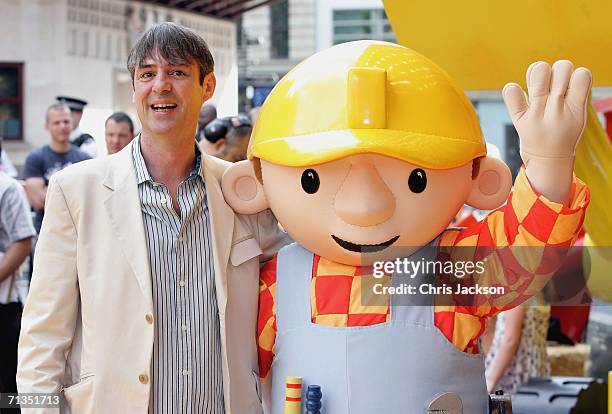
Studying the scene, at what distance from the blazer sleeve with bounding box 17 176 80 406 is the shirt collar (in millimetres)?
242

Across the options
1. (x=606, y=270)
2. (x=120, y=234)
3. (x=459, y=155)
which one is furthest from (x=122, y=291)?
(x=606, y=270)

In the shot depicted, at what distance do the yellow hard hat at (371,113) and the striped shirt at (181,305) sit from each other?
0.33 m

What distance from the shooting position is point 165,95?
3119mm

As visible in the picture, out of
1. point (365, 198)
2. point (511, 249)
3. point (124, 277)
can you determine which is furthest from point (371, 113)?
point (124, 277)

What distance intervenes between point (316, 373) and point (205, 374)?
1.12 ft

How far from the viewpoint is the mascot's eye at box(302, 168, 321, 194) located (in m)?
Answer: 2.94

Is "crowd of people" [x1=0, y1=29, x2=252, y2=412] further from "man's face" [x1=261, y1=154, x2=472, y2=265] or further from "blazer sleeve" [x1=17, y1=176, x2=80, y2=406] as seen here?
"man's face" [x1=261, y1=154, x2=472, y2=265]

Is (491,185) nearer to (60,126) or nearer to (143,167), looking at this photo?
(143,167)

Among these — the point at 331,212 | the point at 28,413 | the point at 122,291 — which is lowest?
the point at 28,413

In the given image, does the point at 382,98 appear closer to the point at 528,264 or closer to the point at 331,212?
the point at 331,212

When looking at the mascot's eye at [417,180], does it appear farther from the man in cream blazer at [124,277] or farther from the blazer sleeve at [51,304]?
the blazer sleeve at [51,304]

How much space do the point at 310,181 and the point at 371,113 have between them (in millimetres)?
282

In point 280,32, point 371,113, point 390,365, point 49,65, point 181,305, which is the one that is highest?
point 280,32

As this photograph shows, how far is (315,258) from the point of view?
308 centimetres
